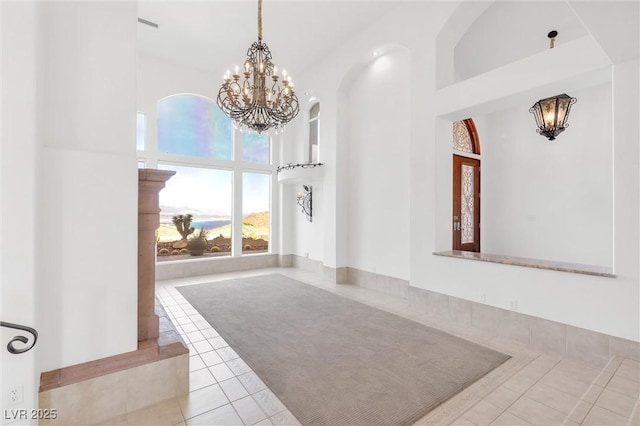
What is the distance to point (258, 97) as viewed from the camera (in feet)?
12.7

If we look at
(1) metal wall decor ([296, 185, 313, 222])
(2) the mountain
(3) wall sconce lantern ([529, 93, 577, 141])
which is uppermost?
(3) wall sconce lantern ([529, 93, 577, 141])

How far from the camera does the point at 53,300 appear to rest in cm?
181

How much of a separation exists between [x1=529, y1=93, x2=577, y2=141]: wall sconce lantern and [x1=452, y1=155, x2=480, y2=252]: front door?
1.51 meters

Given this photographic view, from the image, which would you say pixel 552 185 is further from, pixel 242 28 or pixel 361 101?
pixel 242 28

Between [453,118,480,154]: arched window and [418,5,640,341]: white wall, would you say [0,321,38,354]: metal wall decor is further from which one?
[453,118,480,154]: arched window

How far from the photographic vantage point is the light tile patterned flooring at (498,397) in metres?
1.98

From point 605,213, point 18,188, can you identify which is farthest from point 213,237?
point 605,213

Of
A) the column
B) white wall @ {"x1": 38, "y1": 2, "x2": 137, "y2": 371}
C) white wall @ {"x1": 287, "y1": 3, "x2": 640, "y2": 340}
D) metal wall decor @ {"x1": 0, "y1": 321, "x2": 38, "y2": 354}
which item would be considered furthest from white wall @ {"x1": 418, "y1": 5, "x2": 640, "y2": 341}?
metal wall decor @ {"x1": 0, "y1": 321, "x2": 38, "y2": 354}

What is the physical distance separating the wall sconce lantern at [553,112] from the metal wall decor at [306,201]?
15.1ft

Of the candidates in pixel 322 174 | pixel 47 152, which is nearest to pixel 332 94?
pixel 322 174

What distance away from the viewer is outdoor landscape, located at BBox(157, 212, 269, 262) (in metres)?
6.36

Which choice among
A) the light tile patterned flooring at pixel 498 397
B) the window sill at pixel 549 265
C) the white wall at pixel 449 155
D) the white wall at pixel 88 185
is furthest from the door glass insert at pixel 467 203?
the white wall at pixel 88 185

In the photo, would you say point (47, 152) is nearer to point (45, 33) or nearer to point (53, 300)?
point (45, 33)

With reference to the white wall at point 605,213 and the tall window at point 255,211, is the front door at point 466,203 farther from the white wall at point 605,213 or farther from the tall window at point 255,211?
the tall window at point 255,211
